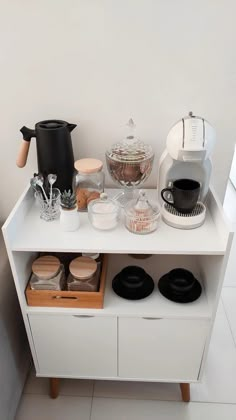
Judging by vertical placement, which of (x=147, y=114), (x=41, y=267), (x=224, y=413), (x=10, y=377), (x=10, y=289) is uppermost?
(x=147, y=114)

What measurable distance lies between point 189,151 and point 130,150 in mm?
211

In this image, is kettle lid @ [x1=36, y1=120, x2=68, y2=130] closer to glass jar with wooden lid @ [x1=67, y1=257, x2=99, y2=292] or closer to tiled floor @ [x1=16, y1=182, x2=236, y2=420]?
glass jar with wooden lid @ [x1=67, y1=257, x2=99, y2=292]

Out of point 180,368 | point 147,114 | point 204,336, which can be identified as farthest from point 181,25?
point 180,368

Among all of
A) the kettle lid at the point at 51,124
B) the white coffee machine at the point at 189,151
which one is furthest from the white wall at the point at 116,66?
the white coffee machine at the point at 189,151

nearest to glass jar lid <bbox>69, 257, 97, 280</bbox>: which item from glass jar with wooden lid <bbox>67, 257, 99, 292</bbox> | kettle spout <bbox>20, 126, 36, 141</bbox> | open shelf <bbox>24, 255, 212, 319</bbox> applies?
glass jar with wooden lid <bbox>67, 257, 99, 292</bbox>

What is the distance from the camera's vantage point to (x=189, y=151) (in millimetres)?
997

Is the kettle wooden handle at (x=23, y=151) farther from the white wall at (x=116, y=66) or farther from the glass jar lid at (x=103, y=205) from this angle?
the glass jar lid at (x=103, y=205)

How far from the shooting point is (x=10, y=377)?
1250mm

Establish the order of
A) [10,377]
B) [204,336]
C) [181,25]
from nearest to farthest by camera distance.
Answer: [181,25], [204,336], [10,377]

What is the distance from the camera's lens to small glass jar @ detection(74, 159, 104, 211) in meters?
1.10

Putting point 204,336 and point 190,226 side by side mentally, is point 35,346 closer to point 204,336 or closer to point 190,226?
point 204,336

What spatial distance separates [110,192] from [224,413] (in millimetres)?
984

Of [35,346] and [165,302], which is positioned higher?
[165,302]

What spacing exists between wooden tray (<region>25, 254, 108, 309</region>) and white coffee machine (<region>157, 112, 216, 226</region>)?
0.44m
